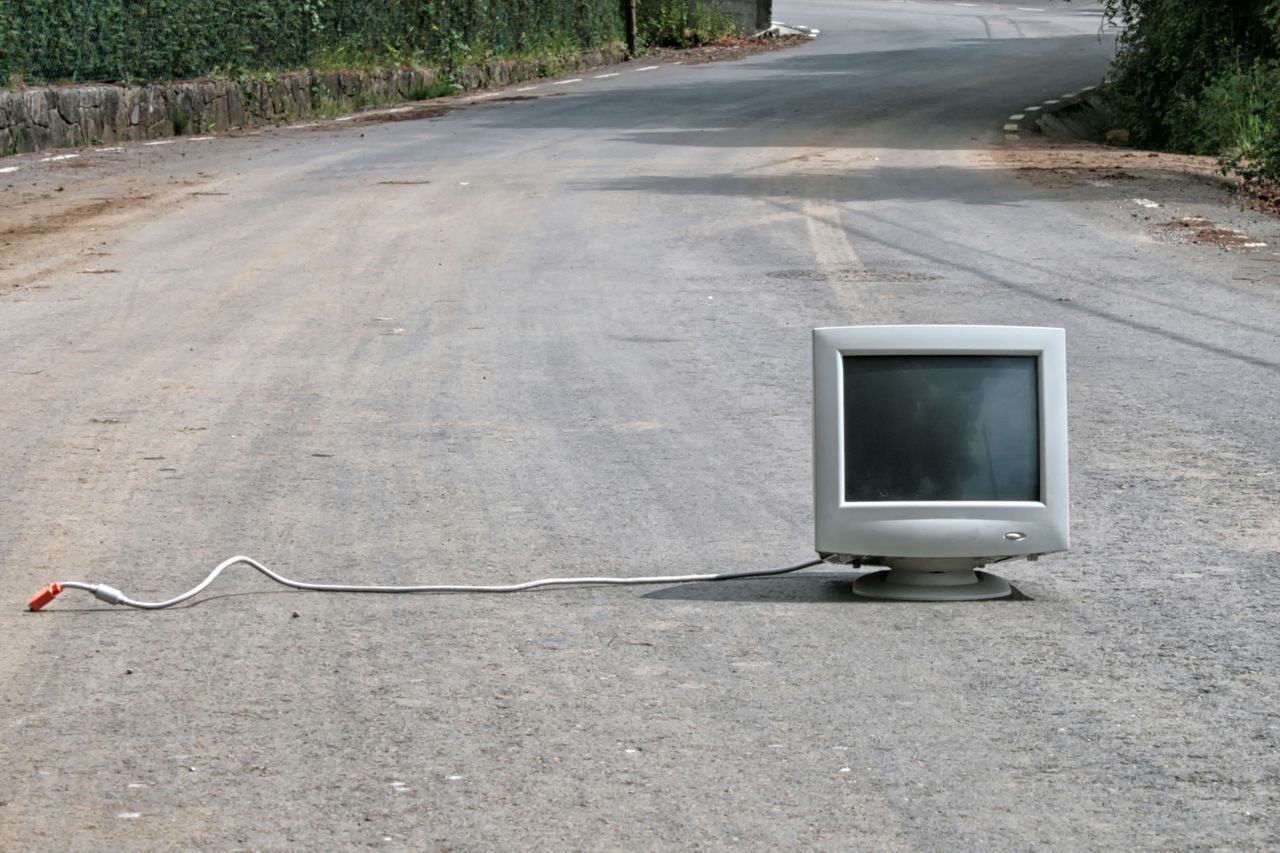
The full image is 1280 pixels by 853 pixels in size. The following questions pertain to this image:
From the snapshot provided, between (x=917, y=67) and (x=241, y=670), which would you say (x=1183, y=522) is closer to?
(x=241, y=670)

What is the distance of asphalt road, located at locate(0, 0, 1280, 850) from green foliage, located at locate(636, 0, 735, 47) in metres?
30.7

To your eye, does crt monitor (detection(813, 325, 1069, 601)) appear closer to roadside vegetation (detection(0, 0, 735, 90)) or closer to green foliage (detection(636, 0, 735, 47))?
roadside vegetation (detection(0, 0, 735, 90))

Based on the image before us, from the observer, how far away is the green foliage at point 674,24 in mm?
46281

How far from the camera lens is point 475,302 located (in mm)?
12539

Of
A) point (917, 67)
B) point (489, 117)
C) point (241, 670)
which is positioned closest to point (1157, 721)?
point (241, 670)

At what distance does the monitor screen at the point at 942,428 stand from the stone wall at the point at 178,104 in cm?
1881

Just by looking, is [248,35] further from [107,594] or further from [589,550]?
[107,594]

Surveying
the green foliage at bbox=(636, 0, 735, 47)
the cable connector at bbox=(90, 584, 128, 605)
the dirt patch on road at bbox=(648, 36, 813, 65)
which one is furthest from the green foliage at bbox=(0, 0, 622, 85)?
the cable connector at bbox=(90, 584, 128, 605)

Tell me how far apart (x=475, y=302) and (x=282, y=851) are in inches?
346

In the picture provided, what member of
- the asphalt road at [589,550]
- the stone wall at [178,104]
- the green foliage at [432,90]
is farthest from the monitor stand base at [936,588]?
the green foliage at [432,90]

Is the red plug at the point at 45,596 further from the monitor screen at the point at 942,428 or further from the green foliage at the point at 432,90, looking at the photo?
the green foliage at the point at 432,90

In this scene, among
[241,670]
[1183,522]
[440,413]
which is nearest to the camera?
[241,670]

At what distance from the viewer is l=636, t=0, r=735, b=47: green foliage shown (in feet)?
152

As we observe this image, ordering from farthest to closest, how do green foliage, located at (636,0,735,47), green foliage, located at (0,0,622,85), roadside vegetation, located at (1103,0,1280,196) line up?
green foliage, located at (636,0,735,47) → green foliage, located at (0,0,622,85) → roadside vegetation, located at (1103,0,1280,196)
